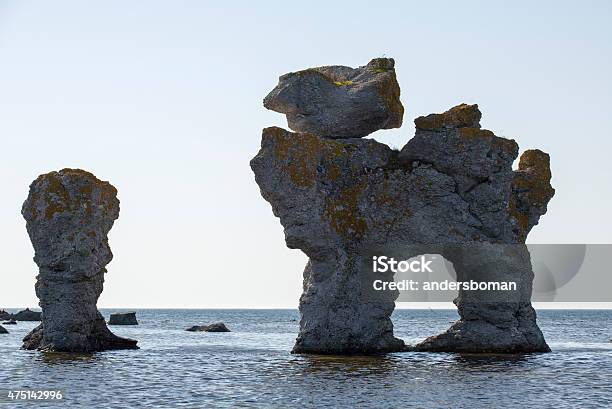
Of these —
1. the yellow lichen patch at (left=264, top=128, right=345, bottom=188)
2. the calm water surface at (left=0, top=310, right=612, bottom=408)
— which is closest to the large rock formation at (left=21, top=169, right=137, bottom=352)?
the calm water surface at (left=0, top=310, right=612, bottom=408)

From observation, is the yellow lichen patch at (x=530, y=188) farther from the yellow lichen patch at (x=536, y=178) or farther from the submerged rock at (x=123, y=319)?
the submerged rock at (x=123, y=319)

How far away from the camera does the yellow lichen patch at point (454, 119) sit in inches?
1769

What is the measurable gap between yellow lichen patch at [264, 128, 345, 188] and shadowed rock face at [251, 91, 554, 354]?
0.05m

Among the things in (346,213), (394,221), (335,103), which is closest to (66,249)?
(346,213)

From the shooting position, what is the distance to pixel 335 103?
1805 inches

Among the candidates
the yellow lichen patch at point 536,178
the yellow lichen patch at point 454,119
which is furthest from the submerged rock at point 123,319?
the yellow lichen patch at point 454,119

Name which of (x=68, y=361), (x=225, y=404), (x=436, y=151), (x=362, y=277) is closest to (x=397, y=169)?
(x=436, y=151)

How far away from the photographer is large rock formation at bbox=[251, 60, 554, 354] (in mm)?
42719

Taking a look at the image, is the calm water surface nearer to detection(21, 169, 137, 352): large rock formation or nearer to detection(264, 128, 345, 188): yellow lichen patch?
detection(21, 169, 137, 352): large rock formation

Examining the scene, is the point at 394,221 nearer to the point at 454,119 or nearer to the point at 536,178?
the point at 454,119

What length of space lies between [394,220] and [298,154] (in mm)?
5990

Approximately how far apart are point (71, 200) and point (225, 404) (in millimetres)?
22063

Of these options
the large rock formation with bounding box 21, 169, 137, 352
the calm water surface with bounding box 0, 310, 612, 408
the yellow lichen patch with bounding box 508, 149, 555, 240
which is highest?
the yellow lichen patch with bounding box 508, 149, 555, 240

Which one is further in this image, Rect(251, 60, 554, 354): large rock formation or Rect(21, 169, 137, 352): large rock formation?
Rect(21, 169, 137, 352): large rock formation
